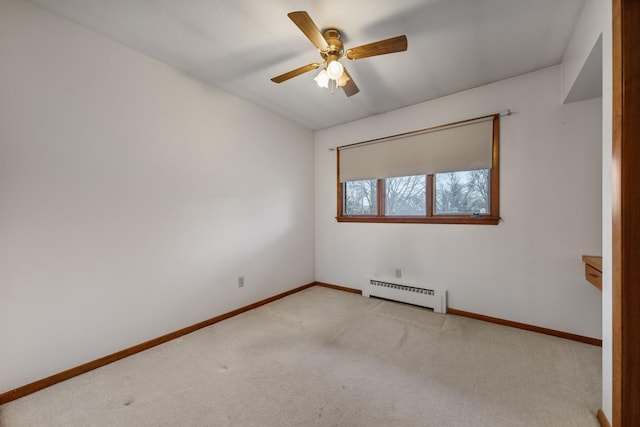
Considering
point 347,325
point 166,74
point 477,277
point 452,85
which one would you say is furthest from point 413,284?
point 166,74

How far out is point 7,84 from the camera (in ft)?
5.19

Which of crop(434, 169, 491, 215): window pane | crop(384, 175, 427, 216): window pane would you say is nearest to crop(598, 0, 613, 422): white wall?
crop(434, 169, 491, 215): window pane

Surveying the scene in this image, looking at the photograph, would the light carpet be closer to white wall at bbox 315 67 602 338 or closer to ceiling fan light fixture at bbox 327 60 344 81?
white wall at bbox 315 67 602 338

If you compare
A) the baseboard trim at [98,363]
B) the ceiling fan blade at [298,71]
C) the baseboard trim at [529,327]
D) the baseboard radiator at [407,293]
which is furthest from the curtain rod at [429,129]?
the baseboard trim at [98,363]

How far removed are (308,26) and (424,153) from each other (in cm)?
207

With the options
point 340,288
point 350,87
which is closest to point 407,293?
point 340,288

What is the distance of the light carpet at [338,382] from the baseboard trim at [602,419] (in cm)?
3

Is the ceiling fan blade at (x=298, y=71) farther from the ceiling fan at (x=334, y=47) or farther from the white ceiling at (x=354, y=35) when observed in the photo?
the white ceiling at (x=354, y=35)

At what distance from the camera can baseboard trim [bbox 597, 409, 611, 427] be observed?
51.1 inches

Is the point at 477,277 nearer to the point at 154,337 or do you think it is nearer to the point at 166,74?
the point at 154,337

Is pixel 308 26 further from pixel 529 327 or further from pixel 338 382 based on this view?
pixel 529 327

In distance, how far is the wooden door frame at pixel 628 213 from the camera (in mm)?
1144

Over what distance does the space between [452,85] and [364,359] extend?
284cm

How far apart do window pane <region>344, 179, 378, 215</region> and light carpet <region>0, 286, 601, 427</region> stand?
1.68m
